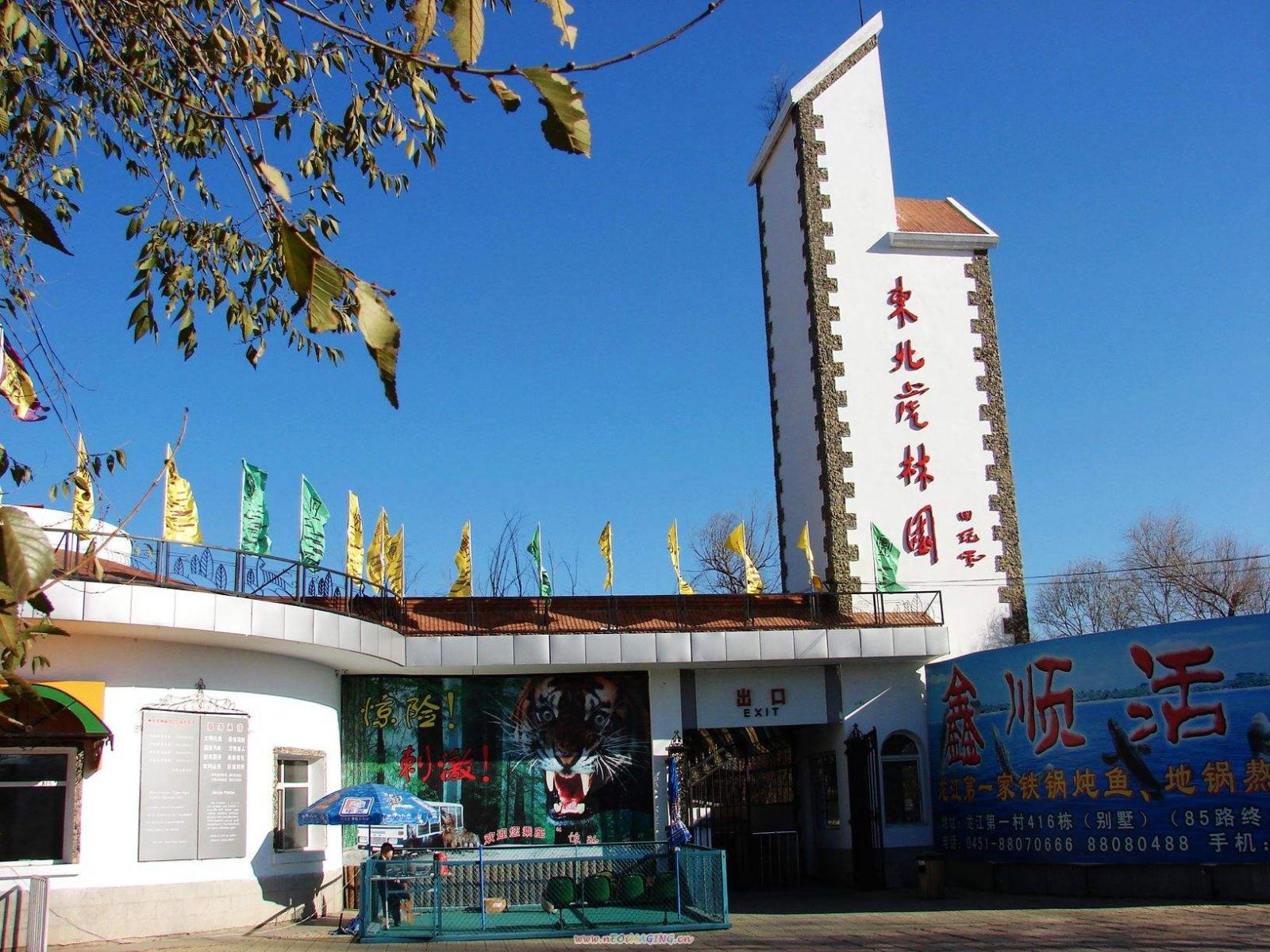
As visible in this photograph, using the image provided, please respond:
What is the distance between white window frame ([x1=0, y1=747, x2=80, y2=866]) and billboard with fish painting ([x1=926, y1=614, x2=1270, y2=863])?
13.4 m

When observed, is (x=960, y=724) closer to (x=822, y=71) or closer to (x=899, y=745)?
(x=899, y=745)

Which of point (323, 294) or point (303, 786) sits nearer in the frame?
point (323, 294)

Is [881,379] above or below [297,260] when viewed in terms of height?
above

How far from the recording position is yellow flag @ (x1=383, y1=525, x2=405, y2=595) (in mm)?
20312

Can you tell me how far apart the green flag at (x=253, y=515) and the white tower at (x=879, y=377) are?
10.3 metres

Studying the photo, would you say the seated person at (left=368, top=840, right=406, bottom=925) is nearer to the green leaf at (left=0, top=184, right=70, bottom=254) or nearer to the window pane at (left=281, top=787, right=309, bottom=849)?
the window pane at (left=281, top=787, right=309, bottom=849)

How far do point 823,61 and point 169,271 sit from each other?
1887 centimetres

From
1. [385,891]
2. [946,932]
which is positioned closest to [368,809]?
[385,891]

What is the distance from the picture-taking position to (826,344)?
23391mm

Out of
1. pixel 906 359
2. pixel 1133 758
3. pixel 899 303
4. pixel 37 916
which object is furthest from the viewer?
pixel 899 303

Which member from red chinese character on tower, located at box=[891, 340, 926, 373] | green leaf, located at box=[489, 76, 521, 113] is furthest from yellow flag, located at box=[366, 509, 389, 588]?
green leaf, located at box=[489, 76, 521, 113]

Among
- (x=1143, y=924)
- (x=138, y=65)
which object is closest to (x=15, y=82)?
(x=138, y=65)

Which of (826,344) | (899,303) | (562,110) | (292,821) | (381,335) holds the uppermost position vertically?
(899,303)

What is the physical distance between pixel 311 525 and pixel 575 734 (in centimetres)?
580
